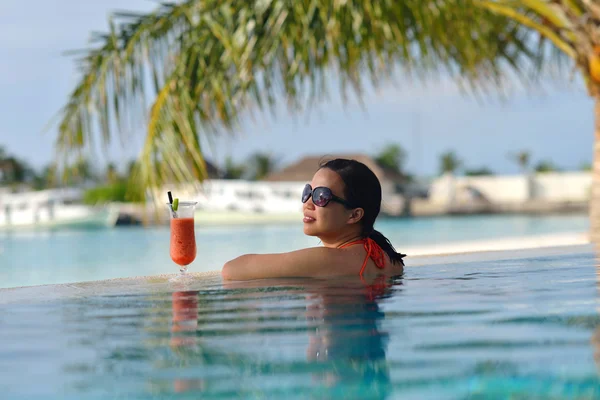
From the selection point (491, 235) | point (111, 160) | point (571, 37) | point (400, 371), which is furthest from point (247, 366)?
point (491, 235)

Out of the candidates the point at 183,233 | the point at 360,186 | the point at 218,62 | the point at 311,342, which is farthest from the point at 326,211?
the point at 218,62

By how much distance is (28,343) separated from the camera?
2139mm

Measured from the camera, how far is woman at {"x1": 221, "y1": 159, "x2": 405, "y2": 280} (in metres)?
3.38

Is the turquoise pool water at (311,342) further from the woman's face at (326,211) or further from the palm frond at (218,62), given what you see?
the palm frond at (218,62)

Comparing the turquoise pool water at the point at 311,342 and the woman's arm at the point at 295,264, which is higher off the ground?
the woman's arm at the point at 295,264

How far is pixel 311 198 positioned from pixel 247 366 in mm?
1690

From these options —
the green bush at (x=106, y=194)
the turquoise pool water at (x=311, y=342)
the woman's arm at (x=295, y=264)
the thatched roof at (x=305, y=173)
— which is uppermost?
the thatched roof at (x=305, y=173)

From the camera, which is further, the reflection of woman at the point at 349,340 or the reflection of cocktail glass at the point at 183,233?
the reflection of cocktail glass at the point at 183,233

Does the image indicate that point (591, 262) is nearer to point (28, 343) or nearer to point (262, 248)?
point (28, 343)

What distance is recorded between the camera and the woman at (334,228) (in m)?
3.38

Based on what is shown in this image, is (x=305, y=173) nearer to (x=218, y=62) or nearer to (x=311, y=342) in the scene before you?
(x=218, y=62)

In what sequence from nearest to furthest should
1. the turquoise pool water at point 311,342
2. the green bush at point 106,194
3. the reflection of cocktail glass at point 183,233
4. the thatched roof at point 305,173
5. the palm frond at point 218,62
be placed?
the turquoise pool water at point 311,342 < the reflection of cocktail glass at point 183,233 < the palm frond at point 218,62 < the green bush at point 106,194 < the thatched roof at point 305,173

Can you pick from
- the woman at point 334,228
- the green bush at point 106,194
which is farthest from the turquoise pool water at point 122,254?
the green bush at point 106,194

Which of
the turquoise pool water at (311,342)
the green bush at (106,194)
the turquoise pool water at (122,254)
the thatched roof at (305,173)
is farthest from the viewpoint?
the thatched roof at (305,173)
